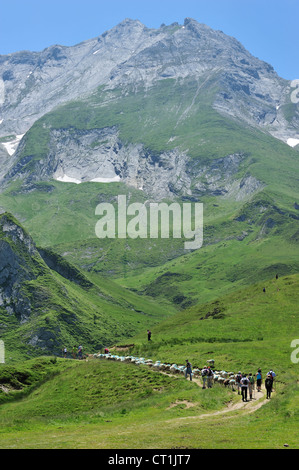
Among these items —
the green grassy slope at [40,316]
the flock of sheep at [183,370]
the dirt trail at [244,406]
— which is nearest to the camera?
the dirt trail at [244,406]

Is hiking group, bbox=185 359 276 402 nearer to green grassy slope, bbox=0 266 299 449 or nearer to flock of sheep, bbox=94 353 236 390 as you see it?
flock of sheep, bbox=94 353 236 390

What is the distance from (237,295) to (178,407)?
102m

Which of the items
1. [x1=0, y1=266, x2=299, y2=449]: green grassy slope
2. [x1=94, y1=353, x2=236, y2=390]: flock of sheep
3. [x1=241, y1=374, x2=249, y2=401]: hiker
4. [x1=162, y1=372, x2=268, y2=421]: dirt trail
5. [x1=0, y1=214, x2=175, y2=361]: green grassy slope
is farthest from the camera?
[x1=0, y1=214, x2=175, y2=361]: green grassy slope

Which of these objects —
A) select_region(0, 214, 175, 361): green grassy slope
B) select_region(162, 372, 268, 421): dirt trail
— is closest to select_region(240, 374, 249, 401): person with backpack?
select_region(162, 372, 268, 421): dirt trail

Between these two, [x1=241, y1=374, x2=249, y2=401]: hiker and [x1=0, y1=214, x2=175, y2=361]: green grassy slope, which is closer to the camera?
[x1=241, y1=374, x2=249, y2=401]: hiker

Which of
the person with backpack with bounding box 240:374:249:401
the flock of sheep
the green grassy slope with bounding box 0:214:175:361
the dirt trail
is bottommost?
the dirt trail

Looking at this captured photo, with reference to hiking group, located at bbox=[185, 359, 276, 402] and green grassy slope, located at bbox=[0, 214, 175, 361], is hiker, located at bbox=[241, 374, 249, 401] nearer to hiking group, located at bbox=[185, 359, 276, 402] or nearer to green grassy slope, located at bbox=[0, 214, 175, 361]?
hiking group, located at bbox=[185, 359, 276, 402]

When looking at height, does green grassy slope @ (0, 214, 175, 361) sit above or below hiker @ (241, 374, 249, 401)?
above

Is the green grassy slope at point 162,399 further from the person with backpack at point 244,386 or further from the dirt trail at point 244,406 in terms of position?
the person with backpack at point 244,386

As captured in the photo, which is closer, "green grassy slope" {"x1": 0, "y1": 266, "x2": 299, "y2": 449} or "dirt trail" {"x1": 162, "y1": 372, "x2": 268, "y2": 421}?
"green grassy slope" {"x1": 0, "y1": 266, "x2": 299, "y2": 449}

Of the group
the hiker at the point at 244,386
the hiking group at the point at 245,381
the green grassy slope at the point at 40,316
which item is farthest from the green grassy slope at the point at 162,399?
the green grassy slope at the point at 40,316

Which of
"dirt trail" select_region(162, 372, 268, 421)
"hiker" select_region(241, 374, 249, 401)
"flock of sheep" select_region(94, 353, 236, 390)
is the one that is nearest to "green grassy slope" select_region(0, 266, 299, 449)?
"dirt trail" select_region(162, 372, 268, 421)

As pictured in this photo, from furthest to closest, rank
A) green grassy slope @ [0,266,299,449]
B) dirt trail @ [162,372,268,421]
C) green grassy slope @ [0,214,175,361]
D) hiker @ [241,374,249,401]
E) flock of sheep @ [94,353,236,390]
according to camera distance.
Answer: green grassy slope @ [0,214,175,361] → flock of sheep @ [94,353,236,390] → hiker @ [241,374,249,401] → dirt trail @ [162,372,268,421] → green grassy slope @ [0,266,299,449]

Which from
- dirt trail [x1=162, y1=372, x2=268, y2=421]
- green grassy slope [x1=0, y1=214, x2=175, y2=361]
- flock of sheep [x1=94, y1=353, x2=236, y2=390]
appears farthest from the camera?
green grassy slope [x1=0, y1=214, x2=175, y2=361]
